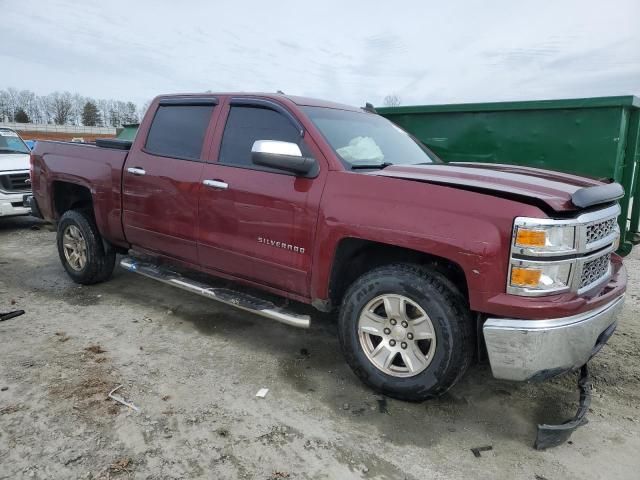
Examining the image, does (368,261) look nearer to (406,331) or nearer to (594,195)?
(406,331)

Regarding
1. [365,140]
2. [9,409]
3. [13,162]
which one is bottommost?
[9,409]

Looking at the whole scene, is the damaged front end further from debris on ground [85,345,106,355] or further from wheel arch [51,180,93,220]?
wheel arch [51,180,93,220]

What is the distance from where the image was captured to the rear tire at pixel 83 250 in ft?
15.9

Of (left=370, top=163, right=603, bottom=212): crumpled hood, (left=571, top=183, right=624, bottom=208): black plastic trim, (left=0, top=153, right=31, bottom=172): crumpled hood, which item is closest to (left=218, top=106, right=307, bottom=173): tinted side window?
(left=370, top=163, right=603, bottom=212): crumpled hood

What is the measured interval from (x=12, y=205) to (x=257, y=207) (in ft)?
21.7

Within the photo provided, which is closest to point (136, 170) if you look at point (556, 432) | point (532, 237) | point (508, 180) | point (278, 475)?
point (278, 475)

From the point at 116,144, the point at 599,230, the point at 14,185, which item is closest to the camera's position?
the point at 599,230

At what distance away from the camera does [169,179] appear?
3963 mm

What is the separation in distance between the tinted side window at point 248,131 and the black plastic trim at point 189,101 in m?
0.29

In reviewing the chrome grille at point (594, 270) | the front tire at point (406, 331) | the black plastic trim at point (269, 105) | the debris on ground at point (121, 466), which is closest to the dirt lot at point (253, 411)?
the debris on ground at point (121, 466)

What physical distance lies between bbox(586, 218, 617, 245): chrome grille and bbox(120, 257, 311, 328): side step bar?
1.77 m

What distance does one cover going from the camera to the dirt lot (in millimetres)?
2439

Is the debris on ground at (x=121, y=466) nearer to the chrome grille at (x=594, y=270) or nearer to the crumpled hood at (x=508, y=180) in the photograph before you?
the crumpled hood at (x=508, y=180)

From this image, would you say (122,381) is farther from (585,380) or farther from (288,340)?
(585,380)
